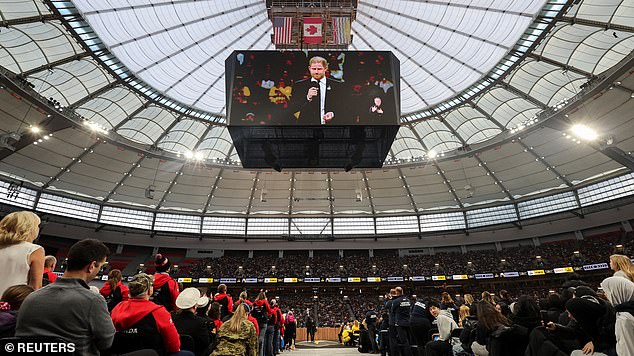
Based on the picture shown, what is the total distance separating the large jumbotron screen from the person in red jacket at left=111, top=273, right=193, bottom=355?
1162 centimetres

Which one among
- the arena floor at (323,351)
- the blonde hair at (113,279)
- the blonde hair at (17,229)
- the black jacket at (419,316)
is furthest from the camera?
the arena floor at (323,351)

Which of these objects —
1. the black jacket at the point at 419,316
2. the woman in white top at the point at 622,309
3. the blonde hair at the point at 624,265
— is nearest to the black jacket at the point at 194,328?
the black jacket at the point at 419,316

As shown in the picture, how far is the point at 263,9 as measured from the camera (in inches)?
914

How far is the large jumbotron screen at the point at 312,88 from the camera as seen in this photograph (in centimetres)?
1551

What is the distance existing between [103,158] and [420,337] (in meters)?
36.7

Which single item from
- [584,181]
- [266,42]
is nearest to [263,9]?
[266,42]

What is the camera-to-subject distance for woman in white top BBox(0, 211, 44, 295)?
3963mm

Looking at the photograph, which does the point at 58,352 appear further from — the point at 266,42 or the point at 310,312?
the point at 310,312

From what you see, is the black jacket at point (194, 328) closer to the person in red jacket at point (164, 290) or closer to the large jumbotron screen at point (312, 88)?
the person in red jacket at point (164, 290)

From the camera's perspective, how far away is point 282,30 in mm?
18531

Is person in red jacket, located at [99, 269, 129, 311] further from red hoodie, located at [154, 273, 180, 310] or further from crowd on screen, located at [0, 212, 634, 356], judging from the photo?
red hoodie, located at [154, 273, 180, 310]

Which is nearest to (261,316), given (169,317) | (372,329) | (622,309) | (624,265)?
(169,317)

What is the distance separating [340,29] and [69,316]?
63.0ft

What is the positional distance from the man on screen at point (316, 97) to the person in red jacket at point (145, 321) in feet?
38.8
